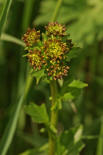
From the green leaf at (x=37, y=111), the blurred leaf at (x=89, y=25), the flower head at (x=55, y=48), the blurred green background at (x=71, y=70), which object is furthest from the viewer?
the blurred leaf at (x=89, y=25)

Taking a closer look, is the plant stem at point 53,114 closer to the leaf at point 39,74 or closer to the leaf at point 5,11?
the leaf at point 39,74

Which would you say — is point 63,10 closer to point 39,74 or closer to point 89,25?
point 89,25

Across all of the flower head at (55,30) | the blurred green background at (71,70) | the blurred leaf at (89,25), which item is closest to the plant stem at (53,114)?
the flower head at (55,30)

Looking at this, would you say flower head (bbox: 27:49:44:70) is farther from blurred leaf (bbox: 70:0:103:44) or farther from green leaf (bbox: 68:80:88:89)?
blurred leaf (bbox: 70:0:103:44)

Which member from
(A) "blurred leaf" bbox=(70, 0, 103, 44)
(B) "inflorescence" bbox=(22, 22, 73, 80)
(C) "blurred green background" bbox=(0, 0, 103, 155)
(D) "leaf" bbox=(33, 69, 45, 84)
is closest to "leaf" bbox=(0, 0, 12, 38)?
(B) "inflorescence" bbox=(22, 22, 73, 80)

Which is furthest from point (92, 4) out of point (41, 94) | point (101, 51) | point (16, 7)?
point (41, 94)

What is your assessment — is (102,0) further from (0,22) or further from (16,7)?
(0,22)
